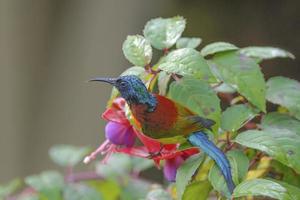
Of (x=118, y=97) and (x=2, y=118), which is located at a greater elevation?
(x=118, y=97)

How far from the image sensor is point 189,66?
0.52 meters

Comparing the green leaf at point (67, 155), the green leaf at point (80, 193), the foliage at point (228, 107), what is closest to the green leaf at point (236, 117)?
the foliage at point (228, 107)

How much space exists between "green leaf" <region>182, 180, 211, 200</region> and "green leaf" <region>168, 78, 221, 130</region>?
54mm

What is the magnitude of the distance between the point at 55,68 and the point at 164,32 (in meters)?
1.44

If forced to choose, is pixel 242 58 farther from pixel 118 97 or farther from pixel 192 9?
pixel 192 9

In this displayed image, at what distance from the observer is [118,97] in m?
0.62

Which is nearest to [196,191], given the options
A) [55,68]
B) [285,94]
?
[285,94]

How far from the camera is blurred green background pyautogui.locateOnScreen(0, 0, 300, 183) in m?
1.89

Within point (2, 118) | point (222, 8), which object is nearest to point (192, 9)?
point (222, 8)

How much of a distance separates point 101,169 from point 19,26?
1240 millimetres

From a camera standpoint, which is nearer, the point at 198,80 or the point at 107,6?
the point at 198,80

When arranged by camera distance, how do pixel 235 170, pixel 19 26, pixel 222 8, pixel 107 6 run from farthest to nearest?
pixel 19 26, pixel 107 6, pixel 222 8, pixel 235 170

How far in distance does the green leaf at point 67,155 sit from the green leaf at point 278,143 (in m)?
0.45

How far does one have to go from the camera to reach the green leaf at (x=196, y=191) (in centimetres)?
53
